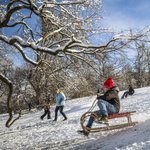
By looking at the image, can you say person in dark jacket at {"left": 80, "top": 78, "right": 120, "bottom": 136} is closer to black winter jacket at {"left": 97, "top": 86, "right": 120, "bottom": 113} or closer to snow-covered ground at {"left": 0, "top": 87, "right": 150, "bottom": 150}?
black winter jacket at {"left": 97, "top": 86, "right": 120, "bottom": 113}

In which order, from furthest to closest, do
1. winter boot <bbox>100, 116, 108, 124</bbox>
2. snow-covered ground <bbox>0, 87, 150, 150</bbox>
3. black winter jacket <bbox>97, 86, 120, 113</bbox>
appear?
black winter jacket <bbox>97, 86, 120, 113</bbox>, winter boot <bbox>100, 116, 108, 124</bbox>, snow-covered ground <bbox>0, 87, 150, 150</bbox>

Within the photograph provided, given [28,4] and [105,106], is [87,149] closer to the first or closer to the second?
[105,106]

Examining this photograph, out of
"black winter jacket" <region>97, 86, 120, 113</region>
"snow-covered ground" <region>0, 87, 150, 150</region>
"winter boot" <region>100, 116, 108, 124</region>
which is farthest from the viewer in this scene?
"black winter jacket" <region>97, 86, 120, 113</region>

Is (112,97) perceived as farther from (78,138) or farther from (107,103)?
(78,138)

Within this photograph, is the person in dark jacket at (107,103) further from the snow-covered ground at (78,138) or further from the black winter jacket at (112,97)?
the snow-covered ground at (78,138)

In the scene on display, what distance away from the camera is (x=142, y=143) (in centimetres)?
228

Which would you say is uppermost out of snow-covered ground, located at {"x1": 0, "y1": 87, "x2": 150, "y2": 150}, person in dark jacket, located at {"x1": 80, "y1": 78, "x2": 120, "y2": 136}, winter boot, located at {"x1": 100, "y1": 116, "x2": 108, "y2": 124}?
person in dark jacket, located at {"x1": 80, "y1": 78, "x2": 120, "y2": 136}

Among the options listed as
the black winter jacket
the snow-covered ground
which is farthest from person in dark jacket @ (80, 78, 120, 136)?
the snow-covered ground

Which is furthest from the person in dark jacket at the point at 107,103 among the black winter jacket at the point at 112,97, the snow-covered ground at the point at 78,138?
the snow-covered ground at the point at 78,138

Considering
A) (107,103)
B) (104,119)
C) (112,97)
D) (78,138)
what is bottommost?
(78,138)

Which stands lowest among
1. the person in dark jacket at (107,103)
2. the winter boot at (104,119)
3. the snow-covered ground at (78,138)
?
the snow-covered ground at (78,138)

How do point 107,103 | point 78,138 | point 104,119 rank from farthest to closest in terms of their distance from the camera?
point 78,138, point 107,103, point 104,119

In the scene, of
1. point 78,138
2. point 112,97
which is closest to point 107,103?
point 112,97

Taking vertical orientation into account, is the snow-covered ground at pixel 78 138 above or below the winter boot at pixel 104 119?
below
